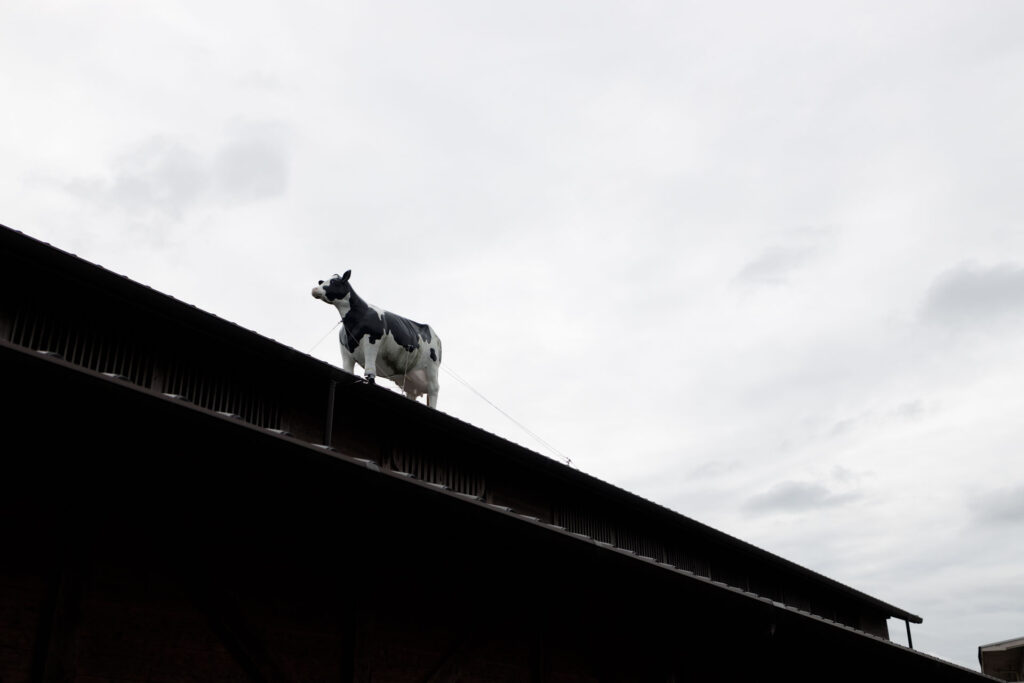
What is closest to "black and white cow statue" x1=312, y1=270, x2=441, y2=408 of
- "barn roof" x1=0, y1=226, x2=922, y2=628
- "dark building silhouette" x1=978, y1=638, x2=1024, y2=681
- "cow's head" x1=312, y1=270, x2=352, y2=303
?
"cow's head" x1=312, y1=270, x2=352, y2=303

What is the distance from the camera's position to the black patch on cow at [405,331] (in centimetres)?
1504

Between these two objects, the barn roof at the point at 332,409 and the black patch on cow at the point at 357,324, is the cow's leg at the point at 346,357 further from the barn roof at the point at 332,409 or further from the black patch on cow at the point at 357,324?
the barn roof at the point at 332,409

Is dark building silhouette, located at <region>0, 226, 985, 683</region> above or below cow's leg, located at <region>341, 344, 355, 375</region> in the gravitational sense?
below

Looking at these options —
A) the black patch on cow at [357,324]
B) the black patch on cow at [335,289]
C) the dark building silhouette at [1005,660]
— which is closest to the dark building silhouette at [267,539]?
the black patch on cow at [357,324]

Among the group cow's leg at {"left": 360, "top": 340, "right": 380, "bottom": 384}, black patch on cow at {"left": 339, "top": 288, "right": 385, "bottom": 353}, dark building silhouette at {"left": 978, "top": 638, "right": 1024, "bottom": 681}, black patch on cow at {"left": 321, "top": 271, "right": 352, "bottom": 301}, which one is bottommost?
dark building silhouette at {"left": 978, "top": 638, "right": 1024, "bottom": 681}

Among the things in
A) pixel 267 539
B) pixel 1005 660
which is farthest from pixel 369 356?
pixel 1005 660

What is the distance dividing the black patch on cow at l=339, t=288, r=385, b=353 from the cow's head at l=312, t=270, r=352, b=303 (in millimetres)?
34

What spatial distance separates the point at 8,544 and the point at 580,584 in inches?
202

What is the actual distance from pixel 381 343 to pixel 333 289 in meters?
1.04

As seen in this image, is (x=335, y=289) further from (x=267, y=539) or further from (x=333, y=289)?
(x=267, y=539)

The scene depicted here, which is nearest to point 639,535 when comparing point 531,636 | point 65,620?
point 531,636

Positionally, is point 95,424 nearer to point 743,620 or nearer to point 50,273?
point 50,273

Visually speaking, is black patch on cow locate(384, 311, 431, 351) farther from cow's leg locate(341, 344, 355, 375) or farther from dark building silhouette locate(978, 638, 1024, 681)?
dark building silhouette locate(978, 638, 1024, 681)

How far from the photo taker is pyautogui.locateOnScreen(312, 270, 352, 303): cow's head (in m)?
14.7
